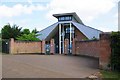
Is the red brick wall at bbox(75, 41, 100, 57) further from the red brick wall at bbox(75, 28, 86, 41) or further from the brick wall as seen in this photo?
the red brick wall at bbox(75, 28, 86, 41)

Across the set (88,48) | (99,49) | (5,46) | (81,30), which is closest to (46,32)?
(81,30)

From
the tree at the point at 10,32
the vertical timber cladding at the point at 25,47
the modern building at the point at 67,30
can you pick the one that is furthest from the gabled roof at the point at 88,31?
the tree at the point at 10,32

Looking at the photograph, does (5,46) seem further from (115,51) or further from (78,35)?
(115,51)

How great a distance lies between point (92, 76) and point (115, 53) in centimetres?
317

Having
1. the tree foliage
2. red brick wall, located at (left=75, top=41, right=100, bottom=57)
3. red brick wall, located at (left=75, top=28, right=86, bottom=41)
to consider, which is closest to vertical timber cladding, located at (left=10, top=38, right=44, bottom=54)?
red brick wall, located at (left=75, top=41, right=100, bottom=57)

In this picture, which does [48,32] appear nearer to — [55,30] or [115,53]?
[55,30]

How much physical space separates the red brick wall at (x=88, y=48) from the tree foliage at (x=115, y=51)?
25.8 feet

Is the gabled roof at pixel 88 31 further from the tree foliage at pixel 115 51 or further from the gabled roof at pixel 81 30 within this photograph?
the tree foliage at pixel 115 51

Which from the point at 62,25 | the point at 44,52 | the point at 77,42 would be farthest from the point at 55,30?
the point at 77,42

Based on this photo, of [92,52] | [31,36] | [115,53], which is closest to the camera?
[115,53]

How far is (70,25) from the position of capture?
40.3 metres

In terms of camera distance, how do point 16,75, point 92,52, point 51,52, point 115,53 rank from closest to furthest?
1. point 16,75
2. point 115,53
3. point 92,52
4. point 51,52

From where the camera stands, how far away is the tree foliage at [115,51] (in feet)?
47.6

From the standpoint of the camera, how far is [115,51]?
14680mm
